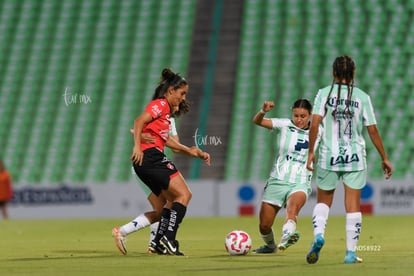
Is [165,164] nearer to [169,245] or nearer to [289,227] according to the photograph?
[169,245]

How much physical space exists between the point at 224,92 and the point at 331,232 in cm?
1165

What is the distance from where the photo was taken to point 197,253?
11.4 metres

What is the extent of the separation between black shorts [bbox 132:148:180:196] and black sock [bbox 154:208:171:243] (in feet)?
0.81

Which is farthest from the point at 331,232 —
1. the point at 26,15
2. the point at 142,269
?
the point at 26,15

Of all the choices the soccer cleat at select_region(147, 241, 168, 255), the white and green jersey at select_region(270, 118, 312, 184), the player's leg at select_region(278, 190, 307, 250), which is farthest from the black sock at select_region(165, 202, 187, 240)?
the white and green jersey at select_region(270, 118, 312, 184)

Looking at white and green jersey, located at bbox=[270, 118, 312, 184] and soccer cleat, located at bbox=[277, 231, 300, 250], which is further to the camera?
white and green jersey, located at bbox=[270, 118, 312, 184]

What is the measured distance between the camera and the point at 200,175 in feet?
80.9

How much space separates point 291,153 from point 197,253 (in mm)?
1580

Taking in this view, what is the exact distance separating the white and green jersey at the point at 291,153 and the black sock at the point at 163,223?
1.61 m

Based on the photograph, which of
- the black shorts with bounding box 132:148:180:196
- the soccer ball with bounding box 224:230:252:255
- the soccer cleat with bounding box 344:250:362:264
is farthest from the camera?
the soccer ball with bounding box 224:230:252:255

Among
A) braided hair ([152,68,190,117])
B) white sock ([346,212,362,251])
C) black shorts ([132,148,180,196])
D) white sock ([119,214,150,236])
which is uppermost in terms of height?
braided hair ([152,68,190,117])

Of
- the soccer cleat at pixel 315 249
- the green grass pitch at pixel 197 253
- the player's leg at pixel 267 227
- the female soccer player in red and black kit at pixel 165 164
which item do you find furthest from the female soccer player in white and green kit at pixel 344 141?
the player's leg at pixel 267 227

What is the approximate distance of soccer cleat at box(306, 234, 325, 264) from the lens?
894cm

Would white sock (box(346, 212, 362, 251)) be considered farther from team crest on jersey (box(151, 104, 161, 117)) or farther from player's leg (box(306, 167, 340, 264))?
team crest on jersey (box(151, 104, 161, 117))
